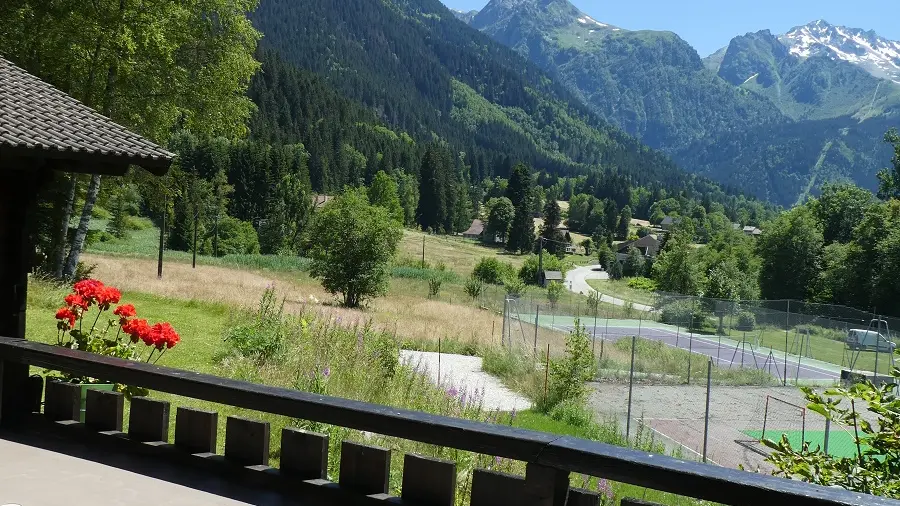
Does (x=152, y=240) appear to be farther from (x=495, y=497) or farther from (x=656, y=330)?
(x=495, y=497)

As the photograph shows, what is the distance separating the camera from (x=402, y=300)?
117 feet

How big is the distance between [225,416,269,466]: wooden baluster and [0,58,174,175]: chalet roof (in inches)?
105

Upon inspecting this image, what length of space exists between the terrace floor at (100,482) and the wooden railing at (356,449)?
0.09 meters

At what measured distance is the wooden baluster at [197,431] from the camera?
337cm

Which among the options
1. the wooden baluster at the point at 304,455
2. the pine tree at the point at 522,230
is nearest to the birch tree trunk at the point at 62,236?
the wooden baluster at the point at 304,455

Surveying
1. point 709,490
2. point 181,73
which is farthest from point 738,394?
point 709,490

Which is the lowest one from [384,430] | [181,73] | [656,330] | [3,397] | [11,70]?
[656,330]

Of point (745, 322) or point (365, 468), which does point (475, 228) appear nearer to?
point (745, 322)

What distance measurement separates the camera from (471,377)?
17078 mm

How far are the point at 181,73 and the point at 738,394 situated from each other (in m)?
16.7

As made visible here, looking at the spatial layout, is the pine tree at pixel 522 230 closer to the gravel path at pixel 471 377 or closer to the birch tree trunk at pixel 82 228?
the gravel path at pixel 471 377

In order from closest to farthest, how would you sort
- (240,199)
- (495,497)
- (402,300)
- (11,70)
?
1. (495,497)
2. (11,70)
3. (402,300)
4. (240,199)

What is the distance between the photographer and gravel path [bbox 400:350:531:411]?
45.0ft

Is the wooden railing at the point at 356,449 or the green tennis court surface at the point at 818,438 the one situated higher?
the wooden railing at the point at 356,449
